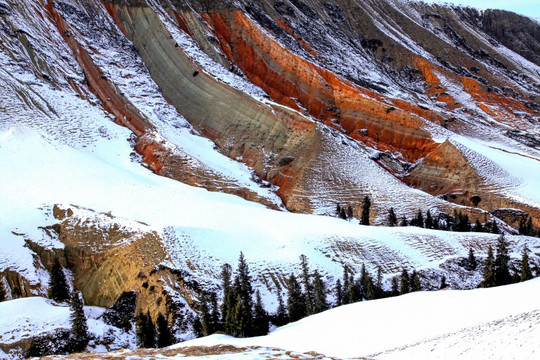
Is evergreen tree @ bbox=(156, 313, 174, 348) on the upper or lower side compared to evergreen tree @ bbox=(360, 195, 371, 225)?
lower

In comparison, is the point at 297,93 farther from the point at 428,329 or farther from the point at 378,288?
the point at 428,329

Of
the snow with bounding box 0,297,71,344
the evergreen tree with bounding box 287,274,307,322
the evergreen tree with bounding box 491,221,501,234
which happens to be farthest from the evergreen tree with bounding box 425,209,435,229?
the snow with bounding box 0,297,71,344

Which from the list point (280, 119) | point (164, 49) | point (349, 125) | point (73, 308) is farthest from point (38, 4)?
point (73, 308)

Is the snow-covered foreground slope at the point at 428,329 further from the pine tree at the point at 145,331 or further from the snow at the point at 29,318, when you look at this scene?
the snow at the point at 29,318

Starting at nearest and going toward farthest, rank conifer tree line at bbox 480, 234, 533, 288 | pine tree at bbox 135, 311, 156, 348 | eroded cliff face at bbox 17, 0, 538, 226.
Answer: pine tree at bbox 135, 311, 156, 348 → conifer tree line at bbox 480, 234, 533, 288 → eroded cliff face at bbox 17, 0, 538, 226

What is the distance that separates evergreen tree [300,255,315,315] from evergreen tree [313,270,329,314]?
347mm

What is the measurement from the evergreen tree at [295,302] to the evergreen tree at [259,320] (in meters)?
1.89

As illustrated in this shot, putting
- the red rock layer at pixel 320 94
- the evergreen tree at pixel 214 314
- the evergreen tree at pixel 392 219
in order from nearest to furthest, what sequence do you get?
1. the evergreen tree at pixel 214 314
2. the evergreen tree at pixel 392 219
3. the red rock layer at pixel 320 94

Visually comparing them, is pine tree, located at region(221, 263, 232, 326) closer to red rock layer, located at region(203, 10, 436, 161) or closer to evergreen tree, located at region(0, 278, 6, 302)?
evergreen tree, located at region(0, 278, 6, 302)

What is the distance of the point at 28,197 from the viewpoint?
148ft

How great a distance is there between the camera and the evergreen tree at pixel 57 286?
37281mm

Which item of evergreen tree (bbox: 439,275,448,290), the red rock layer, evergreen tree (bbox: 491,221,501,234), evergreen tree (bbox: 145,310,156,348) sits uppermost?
the red rock layer

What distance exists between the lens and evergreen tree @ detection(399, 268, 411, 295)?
3759cm

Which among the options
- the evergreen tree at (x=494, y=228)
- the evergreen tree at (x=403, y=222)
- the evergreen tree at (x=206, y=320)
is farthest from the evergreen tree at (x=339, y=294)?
the evergreen tree at (x=494, y=228)
